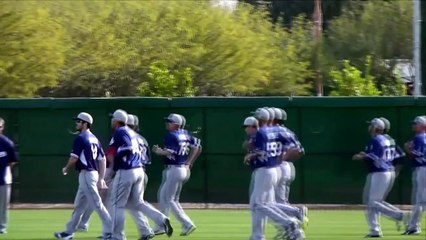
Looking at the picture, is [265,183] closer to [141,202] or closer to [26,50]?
[141,202]

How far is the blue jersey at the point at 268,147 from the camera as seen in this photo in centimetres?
1644

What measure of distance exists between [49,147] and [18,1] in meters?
8.29

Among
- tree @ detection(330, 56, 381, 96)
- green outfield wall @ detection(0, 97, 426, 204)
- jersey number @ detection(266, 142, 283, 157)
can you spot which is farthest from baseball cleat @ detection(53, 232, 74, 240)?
tree @ detection(330, 56, 381, 96)

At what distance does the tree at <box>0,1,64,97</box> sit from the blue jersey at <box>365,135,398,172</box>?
16.2 meters

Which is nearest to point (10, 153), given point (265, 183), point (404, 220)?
point (265, 183)

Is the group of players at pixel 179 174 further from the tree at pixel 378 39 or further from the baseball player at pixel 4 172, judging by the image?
the tree at pixel 378 39

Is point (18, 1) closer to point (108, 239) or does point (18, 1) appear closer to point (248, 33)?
point (248, 33)

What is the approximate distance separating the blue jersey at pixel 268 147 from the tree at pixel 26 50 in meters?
17.4

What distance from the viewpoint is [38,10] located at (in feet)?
113

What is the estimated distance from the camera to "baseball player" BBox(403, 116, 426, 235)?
19.6m

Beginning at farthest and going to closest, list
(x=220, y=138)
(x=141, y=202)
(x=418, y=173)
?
1. (x=220, y=138)
2. (x=418, y=173)
3. (x=141, y=202)


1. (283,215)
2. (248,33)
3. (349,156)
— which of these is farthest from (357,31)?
(283,215)

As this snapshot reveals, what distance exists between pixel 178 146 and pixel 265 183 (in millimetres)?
3434

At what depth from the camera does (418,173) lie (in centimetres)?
2000
